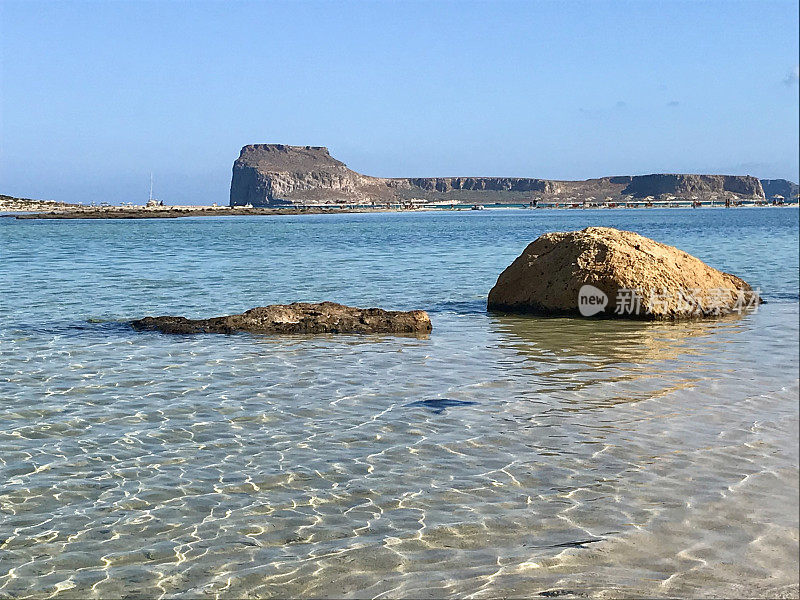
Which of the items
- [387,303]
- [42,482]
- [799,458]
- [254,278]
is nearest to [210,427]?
[42,482]

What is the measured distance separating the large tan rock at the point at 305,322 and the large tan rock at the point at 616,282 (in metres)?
2.53

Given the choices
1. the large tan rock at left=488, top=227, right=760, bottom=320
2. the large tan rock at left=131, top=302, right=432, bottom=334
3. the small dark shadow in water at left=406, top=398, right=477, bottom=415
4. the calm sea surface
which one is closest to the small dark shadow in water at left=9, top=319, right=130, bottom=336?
the calm sea surface

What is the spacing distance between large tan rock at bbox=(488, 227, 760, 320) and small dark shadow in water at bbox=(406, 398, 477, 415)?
5.95m

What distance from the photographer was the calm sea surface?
15.3 ft

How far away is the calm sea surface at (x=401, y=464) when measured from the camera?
15.3 feet

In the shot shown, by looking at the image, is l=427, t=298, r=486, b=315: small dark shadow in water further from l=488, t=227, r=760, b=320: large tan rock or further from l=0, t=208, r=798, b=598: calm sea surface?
l=0, t=208, r=798, b=598: calm sea surface

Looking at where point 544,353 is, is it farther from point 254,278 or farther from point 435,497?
point 254,278

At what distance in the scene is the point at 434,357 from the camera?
417 inches

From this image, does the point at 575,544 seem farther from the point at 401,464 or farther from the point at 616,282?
the point at 616,282

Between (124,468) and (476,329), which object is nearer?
(124,468)

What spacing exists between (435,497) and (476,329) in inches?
293

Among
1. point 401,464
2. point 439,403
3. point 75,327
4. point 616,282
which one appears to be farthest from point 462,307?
point 401,464

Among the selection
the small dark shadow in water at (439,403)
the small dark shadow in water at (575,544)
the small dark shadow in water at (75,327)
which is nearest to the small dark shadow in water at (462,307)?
the small dark shadow in water at (75,327)

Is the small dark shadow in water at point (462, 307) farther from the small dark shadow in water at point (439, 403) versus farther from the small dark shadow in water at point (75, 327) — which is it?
the small dark shadow in water at point (439, 403)
